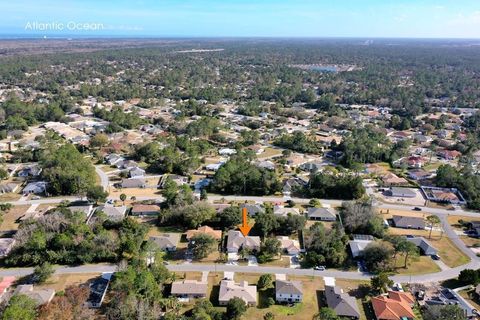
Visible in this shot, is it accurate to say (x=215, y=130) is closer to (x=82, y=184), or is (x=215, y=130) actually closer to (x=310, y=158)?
(x=310, y=158)

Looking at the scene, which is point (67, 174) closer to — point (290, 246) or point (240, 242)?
point (240, 242)

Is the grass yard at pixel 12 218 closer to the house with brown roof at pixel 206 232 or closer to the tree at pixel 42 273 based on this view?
the tree at pixel 42 273

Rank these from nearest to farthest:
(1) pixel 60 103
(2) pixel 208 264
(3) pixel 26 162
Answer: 1. (2) pixel 208 264
2. (3) pixel 26 162
3. (1) pixel 60 103

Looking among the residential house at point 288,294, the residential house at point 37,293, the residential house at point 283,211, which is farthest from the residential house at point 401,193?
the residential house at point 37,293

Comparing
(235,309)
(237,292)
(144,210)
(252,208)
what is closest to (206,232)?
(252,208)

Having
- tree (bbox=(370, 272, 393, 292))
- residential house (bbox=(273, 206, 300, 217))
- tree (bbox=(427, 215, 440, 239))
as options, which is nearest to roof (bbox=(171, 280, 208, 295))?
tree (bbox=(370, 272, 393, 292))

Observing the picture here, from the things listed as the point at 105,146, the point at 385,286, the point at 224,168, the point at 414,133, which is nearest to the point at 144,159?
the point at 105,146
